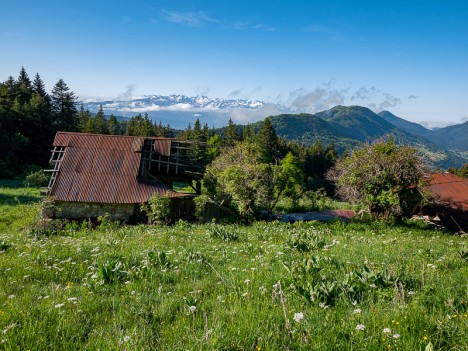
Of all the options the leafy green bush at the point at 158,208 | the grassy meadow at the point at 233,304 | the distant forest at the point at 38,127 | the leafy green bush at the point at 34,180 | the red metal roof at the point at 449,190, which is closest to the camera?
the grassy meadow at the point at 233,304

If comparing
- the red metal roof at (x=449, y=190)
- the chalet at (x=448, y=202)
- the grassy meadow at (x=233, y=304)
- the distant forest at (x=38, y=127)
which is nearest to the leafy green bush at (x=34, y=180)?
the distant forest at (x=38, y=127)

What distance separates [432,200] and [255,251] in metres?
19.6

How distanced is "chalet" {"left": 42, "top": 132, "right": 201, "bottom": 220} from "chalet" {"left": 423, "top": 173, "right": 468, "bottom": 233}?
17870mm

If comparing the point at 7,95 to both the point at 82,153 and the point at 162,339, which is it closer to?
the point at 82,153

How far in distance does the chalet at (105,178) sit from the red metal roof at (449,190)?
18.3 m

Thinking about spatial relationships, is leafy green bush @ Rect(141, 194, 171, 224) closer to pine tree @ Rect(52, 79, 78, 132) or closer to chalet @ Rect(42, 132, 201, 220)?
chalet @ Rect(42, 132, 201, 220)

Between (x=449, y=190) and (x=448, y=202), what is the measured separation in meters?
1.50

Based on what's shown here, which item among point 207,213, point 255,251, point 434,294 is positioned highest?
point 434,294

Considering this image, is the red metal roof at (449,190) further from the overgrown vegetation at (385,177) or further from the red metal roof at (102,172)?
the red metal roof at (102,172)

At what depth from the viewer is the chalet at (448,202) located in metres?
22.5

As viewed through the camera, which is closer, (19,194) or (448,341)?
(448,341)

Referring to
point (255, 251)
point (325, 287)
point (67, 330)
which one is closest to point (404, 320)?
point (325, 287)

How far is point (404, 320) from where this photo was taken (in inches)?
146

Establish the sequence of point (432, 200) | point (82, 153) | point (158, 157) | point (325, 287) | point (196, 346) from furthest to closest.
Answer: point (158, 157)
point (82, 153)
point (432, 200)
point (325, 287)
point (196, 346)
